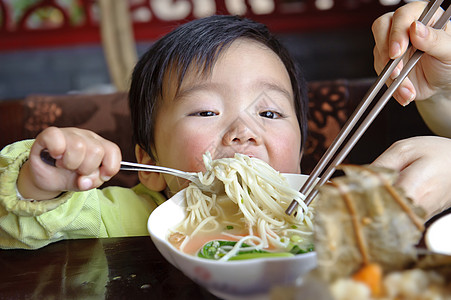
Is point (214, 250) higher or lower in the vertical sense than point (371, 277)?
lower

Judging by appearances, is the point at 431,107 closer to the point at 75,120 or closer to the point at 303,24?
the point at 75,120

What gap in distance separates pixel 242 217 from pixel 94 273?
0.37 metres

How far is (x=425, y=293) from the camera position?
0.45m

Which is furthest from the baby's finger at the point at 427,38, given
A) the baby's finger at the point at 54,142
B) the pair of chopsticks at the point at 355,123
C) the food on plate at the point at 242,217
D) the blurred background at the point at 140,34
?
the blurred background at the point at 140,34

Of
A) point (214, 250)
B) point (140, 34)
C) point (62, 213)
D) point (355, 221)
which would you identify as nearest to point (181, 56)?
point (62, 213)

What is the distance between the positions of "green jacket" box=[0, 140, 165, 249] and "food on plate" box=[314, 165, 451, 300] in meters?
0.87

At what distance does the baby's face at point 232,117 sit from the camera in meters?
1.38

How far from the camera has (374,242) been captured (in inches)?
19.8

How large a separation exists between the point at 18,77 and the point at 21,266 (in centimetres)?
587

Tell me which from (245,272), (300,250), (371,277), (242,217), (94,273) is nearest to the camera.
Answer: (371,277)

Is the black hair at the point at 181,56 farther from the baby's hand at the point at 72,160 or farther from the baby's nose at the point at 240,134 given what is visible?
the baby's hand at the point at 72,160

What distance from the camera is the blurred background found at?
4820mm

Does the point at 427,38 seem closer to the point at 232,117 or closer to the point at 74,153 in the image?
the point at 232,117

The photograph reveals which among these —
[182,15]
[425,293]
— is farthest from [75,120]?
[182,15]
